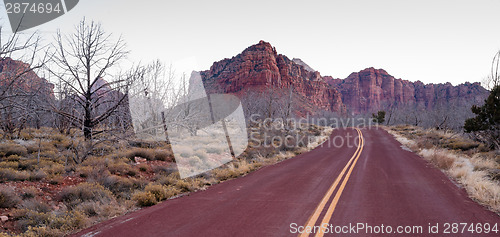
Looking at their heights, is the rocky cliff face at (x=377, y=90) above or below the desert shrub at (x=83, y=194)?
above

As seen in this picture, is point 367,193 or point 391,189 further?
point 391,189

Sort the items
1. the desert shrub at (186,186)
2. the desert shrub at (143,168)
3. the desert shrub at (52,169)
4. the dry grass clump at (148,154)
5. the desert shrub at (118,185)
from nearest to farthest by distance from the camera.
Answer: the desert shrub at (118,185) < the desert shrub at (186,186) < the desert shrub at (52,169) < the desert shrub at (143,168) < the dry grass clump at (148,154)

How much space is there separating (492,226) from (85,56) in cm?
1271

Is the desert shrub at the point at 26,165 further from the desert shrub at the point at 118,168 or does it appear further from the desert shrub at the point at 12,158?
the desert shrub at the point at 118,168

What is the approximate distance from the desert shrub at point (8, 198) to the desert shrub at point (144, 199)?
Result: 2.74 m

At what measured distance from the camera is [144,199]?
6551 millimetres

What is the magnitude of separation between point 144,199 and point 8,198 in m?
3.21

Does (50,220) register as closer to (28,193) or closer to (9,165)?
(28,193)

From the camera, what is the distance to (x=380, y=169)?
11.6 m

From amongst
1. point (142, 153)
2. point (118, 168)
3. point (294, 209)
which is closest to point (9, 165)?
point (118, 168)

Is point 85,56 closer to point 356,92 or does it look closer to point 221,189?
point 221,189

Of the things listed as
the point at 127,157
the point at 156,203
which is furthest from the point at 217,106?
the point at 156,203

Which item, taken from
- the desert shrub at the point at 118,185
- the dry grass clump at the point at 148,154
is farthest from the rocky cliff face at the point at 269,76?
the desert shrub at the point at 118,185

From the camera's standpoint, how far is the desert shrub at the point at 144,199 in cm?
650
